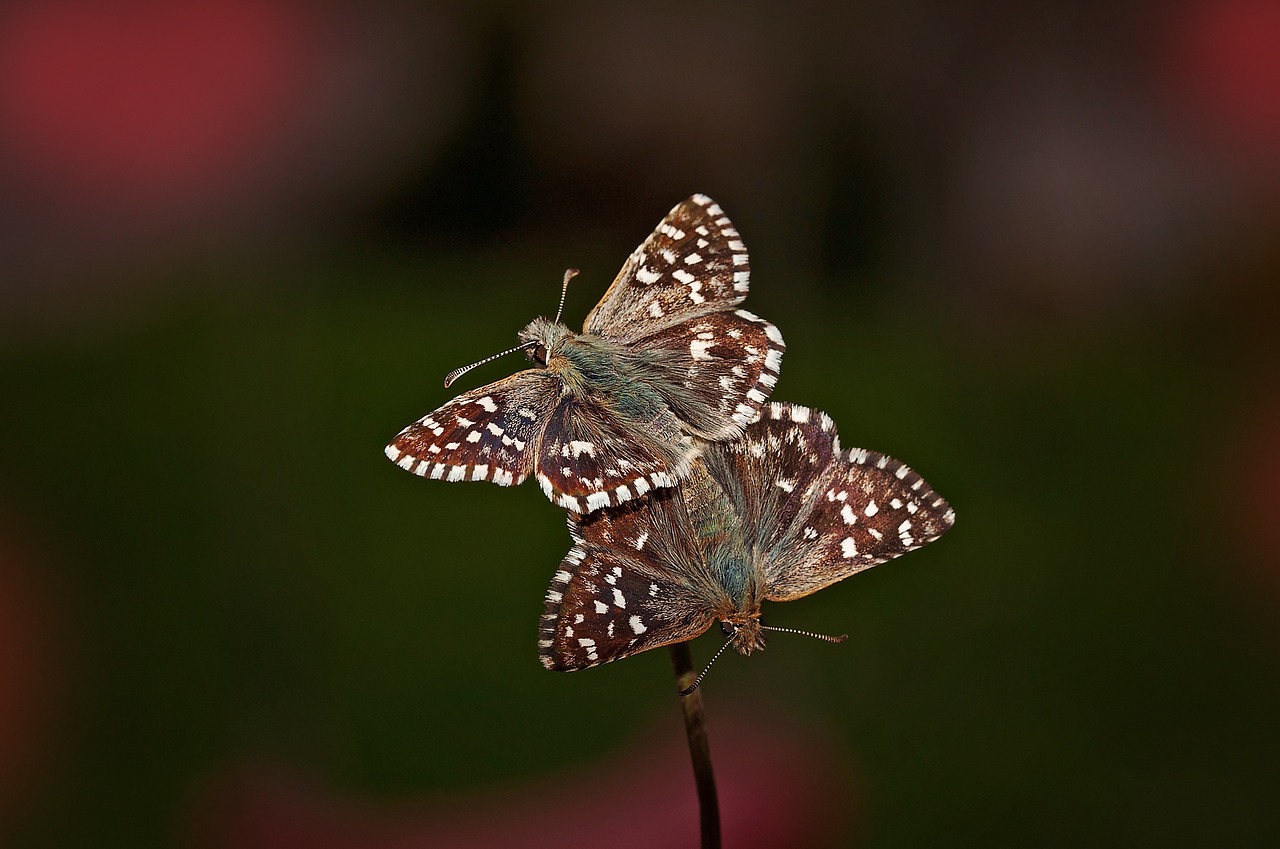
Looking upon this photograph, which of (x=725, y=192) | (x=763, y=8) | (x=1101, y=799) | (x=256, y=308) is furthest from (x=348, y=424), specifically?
(x=1101, y=799)

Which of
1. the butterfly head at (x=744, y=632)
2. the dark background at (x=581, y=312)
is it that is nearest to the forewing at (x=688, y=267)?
the butterfly head at (x=744, y=632)

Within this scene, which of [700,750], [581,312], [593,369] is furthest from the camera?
[581,312]

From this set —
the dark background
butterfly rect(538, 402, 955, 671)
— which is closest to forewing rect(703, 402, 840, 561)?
butterfly rect(538, 402, 955, 671)

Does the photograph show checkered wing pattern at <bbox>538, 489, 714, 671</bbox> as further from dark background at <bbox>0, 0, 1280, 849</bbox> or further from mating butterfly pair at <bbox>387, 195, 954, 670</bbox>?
dark background at <bbox>0, 0, 1280, 849</bbox>

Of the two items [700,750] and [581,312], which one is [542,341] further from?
[581,312]

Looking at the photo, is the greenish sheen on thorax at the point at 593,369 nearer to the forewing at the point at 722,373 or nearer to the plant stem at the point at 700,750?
the forewing at the point at 722,373

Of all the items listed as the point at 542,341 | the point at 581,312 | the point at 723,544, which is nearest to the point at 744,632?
the point at 723,544
